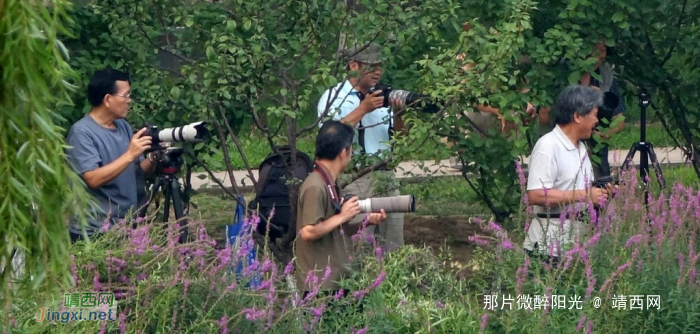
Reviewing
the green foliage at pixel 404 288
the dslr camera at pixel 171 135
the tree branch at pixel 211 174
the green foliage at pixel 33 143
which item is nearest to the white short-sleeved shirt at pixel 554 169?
the green foliage at pixel 404 288

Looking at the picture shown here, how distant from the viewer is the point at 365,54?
19.5ft

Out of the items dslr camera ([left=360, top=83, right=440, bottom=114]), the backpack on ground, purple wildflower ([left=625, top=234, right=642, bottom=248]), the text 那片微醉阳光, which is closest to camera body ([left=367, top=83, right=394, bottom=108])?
dslr camera ([left=360, top=83, right=440, bottom=114])

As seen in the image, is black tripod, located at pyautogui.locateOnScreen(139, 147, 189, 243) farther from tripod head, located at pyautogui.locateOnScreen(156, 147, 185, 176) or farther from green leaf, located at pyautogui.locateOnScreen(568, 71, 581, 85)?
green leaf, located at pyautogui.locateOnScreen(568, 71, 581, 85)

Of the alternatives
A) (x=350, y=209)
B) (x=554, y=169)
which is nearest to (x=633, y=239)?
(x=554, y=169)

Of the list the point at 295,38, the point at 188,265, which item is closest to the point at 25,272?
the point at 188,265

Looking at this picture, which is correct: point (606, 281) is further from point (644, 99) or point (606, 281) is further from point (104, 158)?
point (644, 99)

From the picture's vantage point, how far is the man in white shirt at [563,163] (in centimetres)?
527

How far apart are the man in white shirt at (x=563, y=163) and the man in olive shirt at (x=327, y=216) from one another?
0.86 m

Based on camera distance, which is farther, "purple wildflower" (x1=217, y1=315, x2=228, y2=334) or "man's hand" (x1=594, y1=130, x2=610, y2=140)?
"man's hand" (x1=594, y1=130, x2=610, y2=140)

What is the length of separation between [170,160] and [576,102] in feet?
6.74

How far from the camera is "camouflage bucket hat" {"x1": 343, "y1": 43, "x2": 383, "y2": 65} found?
585 cm

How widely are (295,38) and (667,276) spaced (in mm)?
2352

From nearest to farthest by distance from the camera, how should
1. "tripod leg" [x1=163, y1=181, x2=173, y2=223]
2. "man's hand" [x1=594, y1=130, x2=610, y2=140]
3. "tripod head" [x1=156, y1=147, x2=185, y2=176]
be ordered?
"tripod head" [x1=156, y1=147, x2=185, y2=176]
"tripod leg" [x1=163, y1=181, x2=173, y2=223]
"man's hand" [x1=594, y1=130, x2=610, y2=140]

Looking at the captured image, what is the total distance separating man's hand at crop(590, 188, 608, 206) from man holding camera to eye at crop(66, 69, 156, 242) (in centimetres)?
211
